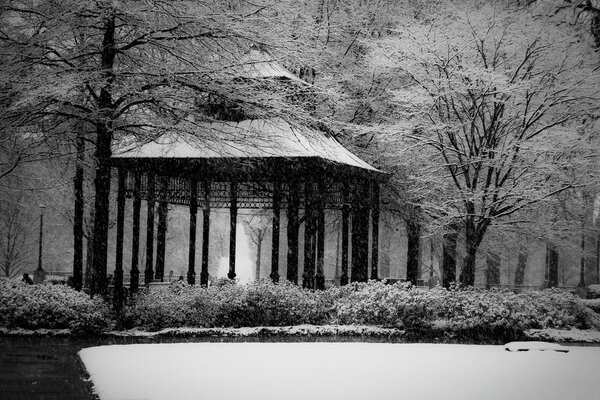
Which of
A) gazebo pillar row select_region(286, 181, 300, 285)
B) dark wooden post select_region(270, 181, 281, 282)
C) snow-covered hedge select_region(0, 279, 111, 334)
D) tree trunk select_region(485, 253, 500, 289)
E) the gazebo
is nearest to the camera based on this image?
snow-covered hedge select_region(0, 279, 111, 334)

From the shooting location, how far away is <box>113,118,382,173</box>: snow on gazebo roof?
15773 millimetres

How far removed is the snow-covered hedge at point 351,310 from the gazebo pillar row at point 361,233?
4.98 meters

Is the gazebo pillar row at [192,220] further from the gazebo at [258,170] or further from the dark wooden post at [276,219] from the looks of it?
the dark wooden post at [276,219]

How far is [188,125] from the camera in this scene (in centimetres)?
1562

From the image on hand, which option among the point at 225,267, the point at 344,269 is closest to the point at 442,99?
the point at 344,269

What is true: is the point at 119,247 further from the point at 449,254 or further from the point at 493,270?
the point at 493,270

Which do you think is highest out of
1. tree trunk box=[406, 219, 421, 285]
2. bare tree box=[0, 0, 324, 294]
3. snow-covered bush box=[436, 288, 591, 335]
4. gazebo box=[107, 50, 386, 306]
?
bare tree box=[0, 0, 324, 294]

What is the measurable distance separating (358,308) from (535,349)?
544cm

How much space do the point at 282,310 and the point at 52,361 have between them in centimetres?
558

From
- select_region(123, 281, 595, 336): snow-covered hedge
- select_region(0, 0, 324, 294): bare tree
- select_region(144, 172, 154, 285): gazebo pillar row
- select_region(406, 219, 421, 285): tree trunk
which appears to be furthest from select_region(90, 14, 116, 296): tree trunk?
select_region(406, 219, 421, 285): tree trunk

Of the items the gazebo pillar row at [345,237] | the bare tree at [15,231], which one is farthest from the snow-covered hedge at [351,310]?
the bare tree at [15,231]

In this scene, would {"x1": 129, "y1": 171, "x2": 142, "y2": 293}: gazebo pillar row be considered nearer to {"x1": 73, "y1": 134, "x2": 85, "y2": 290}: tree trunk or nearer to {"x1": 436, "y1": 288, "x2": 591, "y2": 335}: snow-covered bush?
{"x1": 73, "y1": 134, "x2": 85, "y2": 290}: tree trunk

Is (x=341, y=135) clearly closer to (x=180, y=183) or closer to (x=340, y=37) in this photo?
(x=340, y=37)

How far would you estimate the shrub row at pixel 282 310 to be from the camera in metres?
14.9
